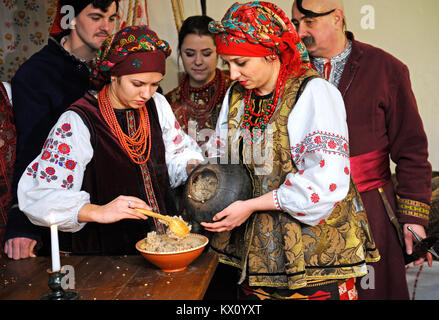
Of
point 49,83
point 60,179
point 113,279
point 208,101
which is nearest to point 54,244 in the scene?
point 113,279

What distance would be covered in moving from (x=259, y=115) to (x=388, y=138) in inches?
33.1

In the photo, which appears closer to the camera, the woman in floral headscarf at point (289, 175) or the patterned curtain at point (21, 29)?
the woman in floral headscarf at point (289, 175)

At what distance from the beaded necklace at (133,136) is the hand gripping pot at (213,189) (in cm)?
37

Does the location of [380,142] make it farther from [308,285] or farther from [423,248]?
[308,285]

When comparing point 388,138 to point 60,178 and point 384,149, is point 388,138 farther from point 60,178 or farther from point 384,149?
point 60,178

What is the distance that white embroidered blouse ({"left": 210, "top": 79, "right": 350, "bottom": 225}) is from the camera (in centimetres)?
192

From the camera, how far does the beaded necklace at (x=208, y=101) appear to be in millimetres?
3453

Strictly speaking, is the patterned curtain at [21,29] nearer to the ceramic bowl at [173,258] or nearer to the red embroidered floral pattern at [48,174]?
the red embroidered floral pattern at [48,174]

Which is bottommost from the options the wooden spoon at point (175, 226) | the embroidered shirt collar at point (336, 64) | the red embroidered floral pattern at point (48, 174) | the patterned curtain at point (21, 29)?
the wooden spoon at point (175, 226)

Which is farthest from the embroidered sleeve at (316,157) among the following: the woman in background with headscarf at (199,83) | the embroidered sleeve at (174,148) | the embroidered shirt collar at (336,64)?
the woman in background with headscarf at (199,83)

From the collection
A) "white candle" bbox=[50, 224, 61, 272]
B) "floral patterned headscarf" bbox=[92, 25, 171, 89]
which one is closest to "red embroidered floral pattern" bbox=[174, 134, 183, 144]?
"floral patterned headscarf" bbox=[92, 25, 171, 89]

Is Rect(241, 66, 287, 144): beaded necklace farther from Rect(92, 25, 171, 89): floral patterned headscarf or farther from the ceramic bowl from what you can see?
the ceramic bowl

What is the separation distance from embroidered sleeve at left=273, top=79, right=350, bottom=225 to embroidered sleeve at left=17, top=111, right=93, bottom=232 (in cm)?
93

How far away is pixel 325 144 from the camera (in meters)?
1.93
